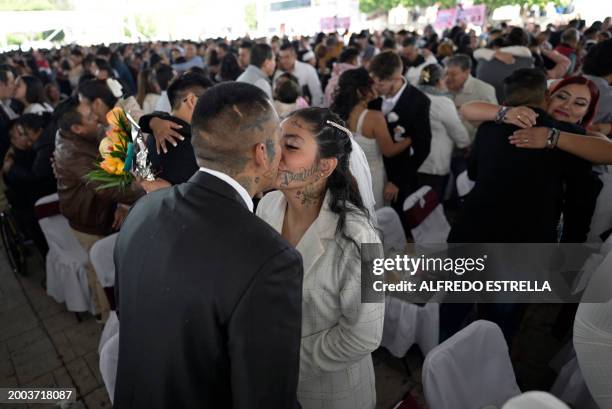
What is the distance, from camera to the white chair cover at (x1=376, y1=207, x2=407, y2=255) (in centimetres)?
296

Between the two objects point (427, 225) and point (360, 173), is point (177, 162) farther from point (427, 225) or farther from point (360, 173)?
point (427, 225)

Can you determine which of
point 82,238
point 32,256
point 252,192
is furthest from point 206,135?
point 32,256

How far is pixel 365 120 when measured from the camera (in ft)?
10.7

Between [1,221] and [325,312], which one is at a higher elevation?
[325,312]

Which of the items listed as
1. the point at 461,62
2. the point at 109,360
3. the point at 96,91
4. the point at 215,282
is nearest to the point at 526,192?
the point at 215,282

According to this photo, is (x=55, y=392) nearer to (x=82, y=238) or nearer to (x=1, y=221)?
(x=82, y=238)

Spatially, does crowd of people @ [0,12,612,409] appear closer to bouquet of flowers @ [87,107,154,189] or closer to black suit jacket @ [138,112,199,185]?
black suit jacket @ [138,112,199,185]

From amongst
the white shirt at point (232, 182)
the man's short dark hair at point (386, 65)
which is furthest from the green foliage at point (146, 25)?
the white shirt at point (232, 182)

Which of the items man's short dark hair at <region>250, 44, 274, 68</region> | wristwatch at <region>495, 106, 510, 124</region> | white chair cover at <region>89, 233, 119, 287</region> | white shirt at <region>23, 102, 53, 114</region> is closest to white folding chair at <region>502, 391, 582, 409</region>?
wristwatch at <region>495, 106, 510, 124</region>

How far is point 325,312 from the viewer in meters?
1.67

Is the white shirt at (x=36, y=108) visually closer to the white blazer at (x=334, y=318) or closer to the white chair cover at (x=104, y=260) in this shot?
the white chair cover at (x=104, y=260)

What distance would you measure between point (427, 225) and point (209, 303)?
2.60 meters

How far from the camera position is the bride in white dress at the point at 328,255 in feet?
5.30

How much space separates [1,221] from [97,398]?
2540 millimetres
